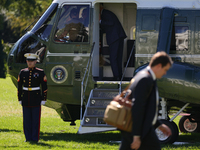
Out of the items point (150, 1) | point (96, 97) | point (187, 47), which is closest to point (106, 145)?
point (96, 97)

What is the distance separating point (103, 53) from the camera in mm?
9750

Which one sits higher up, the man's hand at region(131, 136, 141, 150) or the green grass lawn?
the man's hand at region(131, 136, 141, 150)

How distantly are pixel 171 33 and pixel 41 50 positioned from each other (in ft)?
9.65

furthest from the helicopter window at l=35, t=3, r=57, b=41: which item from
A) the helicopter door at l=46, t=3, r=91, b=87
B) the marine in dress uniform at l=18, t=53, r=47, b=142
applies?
the marine in dress uniform at l=18, t=53, r=47, b=142

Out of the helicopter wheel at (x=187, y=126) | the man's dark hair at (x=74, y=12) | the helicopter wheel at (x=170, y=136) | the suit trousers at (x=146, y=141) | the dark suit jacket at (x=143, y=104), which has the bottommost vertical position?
the helicopter wheel at (x=187, y=126)

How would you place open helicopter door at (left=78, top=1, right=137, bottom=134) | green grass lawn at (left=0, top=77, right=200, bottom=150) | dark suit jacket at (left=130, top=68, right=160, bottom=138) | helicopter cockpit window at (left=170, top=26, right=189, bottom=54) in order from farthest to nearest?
helicopter cockpit window at (left=170, top=26, right=189, bottom=54)
open helicopter door at (left=78, top=1, right=137, bottom=134)
green grass lawn at (left=0, top=77, right=200, bottom=150)
dark suit jacket at (left=130, top=68, right=160, bottom=138)

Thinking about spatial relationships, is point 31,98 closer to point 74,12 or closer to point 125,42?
point 74,12

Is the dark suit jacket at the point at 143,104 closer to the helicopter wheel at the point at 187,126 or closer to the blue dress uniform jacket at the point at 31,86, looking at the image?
the blue dress uniform jacket at the point at 31,86

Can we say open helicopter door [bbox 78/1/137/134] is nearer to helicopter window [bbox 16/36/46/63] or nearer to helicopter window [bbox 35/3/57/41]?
helicopter window [bbox 35/3/57/41]

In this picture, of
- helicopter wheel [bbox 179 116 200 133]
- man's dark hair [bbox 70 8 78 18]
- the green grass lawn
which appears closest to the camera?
the green grass lawn

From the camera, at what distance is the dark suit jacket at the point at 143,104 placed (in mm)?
4055

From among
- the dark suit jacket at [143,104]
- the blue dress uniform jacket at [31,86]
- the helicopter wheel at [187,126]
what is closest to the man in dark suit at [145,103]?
the dark suit jacket at [143,104]

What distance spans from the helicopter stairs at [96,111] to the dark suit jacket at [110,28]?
1.28 meters

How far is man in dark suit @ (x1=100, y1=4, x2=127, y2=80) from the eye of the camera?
926 cm
